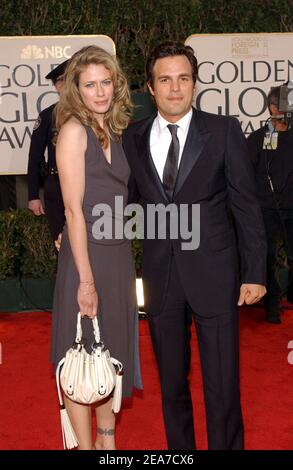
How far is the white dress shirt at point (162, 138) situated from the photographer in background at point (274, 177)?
290cm

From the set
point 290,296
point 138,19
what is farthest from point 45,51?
point 290,296

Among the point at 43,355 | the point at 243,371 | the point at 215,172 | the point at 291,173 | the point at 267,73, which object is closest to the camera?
the point at 215,172

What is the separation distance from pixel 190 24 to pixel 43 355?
347cm

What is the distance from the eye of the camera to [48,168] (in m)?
5.82

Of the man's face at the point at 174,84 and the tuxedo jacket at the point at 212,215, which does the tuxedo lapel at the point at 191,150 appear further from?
the man's face at the point at 174,84

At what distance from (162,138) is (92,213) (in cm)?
45

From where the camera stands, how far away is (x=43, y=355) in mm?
5613

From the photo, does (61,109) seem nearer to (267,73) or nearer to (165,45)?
(165,45)

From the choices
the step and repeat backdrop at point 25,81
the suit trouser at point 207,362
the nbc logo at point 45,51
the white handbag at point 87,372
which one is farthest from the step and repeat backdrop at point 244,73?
the white handbag at point 87,372

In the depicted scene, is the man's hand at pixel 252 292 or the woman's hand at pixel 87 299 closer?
the man's hand at pixel 252 292

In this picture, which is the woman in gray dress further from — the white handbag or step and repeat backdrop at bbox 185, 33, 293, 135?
step and repeat backdrop at bbox 185, 33, 293, 135

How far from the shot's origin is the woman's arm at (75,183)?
3.30 meters

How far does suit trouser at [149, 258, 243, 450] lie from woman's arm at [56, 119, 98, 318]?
391 mm

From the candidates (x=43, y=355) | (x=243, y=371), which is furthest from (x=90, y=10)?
(x=243, y=371)
